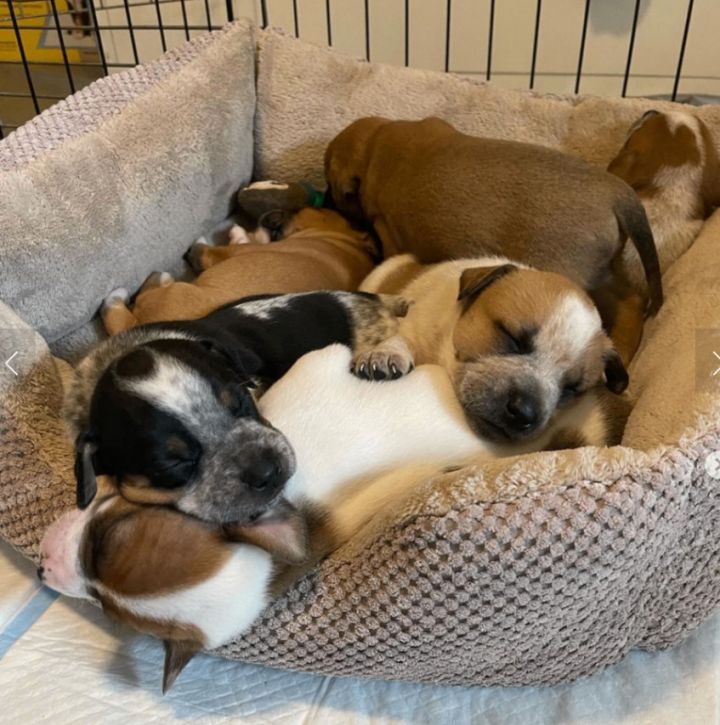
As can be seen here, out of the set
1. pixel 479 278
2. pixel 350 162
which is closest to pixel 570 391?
pixel 479 278

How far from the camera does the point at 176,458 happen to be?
3.99ft

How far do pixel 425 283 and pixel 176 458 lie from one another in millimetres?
817

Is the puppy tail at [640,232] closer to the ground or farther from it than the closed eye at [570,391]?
farther from it

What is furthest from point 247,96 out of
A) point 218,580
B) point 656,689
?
point 656,689

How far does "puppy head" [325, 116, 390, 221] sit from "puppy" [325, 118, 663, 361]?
0.04ft

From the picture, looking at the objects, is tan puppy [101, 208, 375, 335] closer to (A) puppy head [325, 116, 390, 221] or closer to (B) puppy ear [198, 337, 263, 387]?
(A) puppy head [325, 116, 390, 221]

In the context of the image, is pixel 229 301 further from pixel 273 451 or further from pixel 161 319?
pixel 273 451

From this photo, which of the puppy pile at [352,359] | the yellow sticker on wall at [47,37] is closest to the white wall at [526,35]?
the yellow sticker on wall at [47,37]

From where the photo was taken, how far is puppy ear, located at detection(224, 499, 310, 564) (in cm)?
118

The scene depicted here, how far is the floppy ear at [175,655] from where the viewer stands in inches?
45.5

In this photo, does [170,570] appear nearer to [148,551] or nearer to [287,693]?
[148,551]

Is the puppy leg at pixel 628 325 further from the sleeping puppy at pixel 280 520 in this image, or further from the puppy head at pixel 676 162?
the sleeping puppy at pixel 280 520

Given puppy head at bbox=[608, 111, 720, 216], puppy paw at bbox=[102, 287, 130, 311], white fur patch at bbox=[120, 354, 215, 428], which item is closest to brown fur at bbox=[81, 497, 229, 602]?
white fur patch at bbox=[120, 354, 215, 428]

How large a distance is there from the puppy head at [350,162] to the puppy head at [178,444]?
1089 mm
